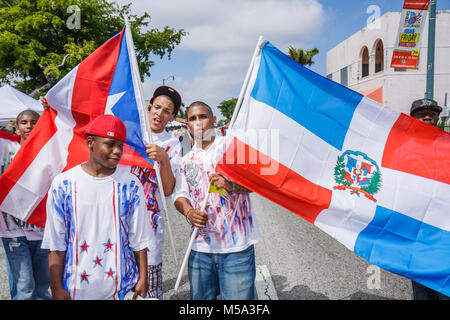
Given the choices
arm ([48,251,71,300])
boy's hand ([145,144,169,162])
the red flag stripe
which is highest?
the red flag stripe

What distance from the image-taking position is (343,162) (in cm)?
271

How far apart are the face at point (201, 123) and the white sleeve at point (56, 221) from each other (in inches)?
43.4

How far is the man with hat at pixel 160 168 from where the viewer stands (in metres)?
2.69

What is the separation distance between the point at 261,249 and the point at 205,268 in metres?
2.78

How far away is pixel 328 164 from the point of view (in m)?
2.72

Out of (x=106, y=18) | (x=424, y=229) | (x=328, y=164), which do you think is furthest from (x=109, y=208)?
(x=106, y=18)

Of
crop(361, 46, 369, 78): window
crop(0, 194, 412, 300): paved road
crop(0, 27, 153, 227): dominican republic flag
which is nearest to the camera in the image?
crop(0, 27, 153, 227): dominican republic flag

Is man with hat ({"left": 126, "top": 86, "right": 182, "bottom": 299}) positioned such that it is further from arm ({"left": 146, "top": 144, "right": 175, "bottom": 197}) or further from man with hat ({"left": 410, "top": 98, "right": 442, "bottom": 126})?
man with hat ({"left": 410, "top": 98, "right": 442, "bottom": 126})

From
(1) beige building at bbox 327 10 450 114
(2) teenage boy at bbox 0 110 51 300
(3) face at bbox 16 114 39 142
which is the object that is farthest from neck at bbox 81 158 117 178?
(1) beige building at bbox 327 10 450 114

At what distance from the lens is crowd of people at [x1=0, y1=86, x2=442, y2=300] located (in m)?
1.94

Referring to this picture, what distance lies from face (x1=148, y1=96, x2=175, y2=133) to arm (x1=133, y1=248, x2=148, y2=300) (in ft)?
4.18

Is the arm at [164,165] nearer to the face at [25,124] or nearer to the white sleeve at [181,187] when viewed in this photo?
the white sleeve at [181,187]

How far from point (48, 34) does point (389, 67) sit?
2154 centimetres

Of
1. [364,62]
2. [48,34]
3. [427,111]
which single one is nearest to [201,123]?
[427,111]
